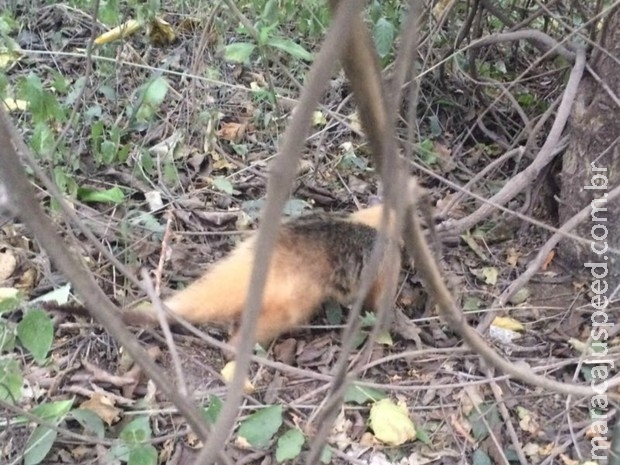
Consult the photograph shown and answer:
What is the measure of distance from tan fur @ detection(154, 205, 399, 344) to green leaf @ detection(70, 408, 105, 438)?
0.40 m

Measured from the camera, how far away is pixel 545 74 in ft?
9.61

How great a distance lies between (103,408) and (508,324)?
1251mm

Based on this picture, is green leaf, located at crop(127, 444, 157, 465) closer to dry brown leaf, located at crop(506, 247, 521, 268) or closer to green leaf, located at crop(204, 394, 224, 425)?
green leaf, located at crop(204, 394, 224, 425)

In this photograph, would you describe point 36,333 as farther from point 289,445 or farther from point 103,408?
point 289,445

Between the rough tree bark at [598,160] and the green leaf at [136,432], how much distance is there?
1422mm

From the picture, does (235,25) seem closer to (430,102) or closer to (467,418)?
(430,102)

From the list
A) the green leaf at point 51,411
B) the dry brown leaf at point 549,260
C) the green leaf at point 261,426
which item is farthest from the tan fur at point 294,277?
the dry brown leaf at point 549,260

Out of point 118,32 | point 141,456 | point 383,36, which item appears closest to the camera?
point 141,456

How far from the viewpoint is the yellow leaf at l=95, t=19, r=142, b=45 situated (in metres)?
2.99

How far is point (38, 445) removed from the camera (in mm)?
1711

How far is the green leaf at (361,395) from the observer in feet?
6.45

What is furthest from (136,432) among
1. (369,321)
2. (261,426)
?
(369,321)

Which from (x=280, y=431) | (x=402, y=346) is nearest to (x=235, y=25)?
(x=402, y=346)

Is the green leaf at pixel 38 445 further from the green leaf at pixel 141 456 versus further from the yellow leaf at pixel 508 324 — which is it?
the yellow leaf at pixel 508 324
